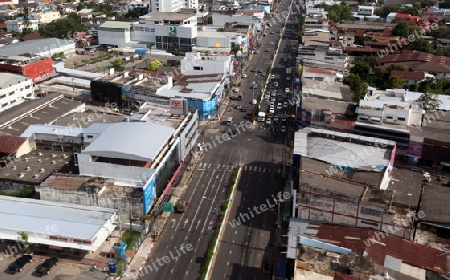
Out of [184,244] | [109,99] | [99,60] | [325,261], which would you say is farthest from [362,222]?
[99,60]

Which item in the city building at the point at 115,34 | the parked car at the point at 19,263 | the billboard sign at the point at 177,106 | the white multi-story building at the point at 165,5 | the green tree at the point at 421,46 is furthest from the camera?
the white multi-story building at the point at 165,5

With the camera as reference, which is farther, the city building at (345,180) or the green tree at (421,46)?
the green tree at (421,46)

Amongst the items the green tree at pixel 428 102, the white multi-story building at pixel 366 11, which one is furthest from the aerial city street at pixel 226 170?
the white multi-story building at pixel 366 11

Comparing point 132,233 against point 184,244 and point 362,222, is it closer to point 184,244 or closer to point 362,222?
point 184,244

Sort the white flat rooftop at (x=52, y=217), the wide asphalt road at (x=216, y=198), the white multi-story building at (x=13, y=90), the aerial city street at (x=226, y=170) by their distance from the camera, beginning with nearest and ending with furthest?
the aerial city street at (x=226, y=170), the wide asphalt road at (x=216, y=198), the white flat rooftop at (x=52, y=217), the white multi-story building at (x=13, y=90)

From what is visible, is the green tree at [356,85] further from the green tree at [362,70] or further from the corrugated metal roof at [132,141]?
the corrugated metal roof at [132,141]
